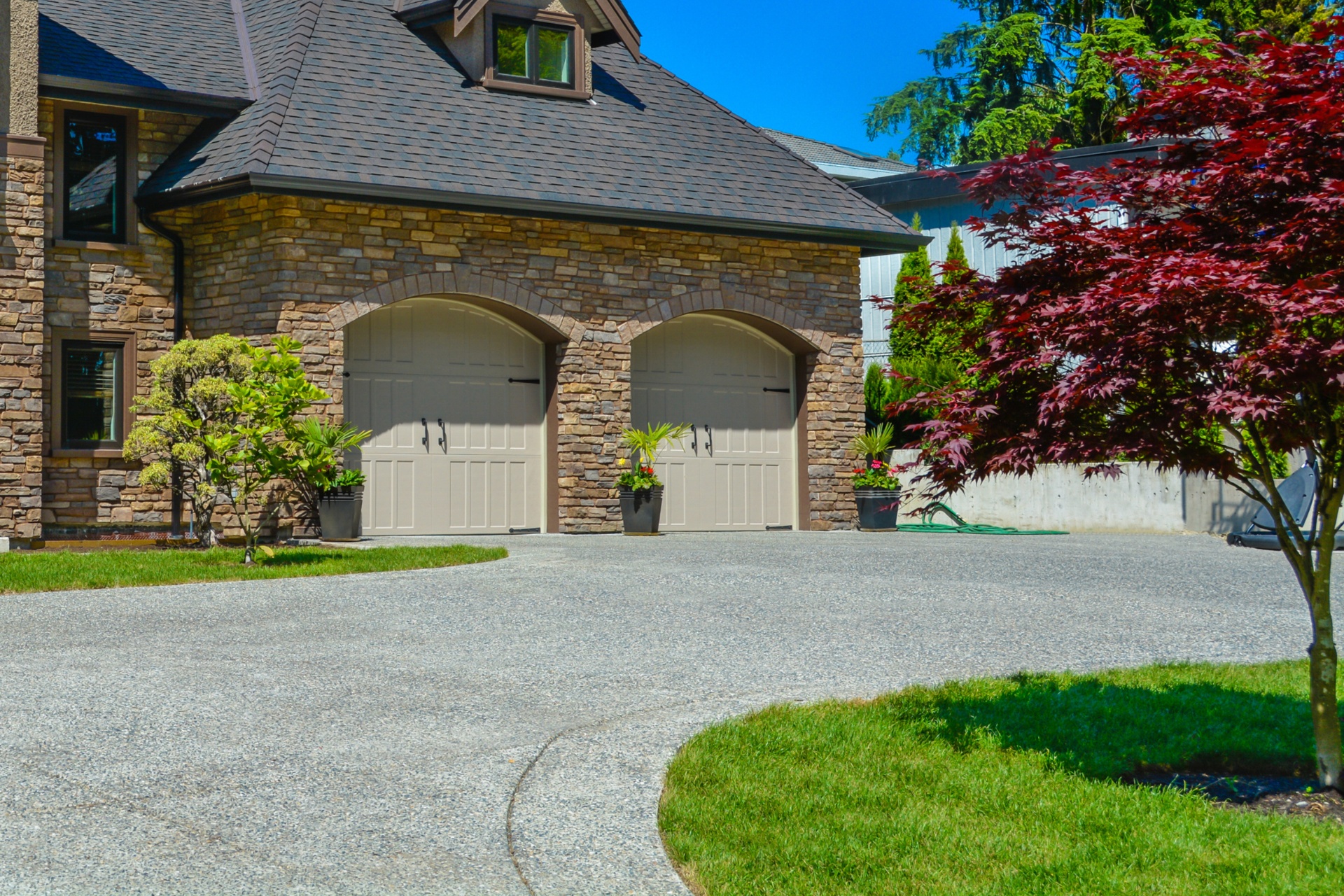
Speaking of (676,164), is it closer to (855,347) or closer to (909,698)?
(855,347)

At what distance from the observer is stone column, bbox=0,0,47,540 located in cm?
1426

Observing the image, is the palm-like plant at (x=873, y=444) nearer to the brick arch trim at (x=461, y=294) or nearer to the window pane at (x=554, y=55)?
the brick arch trim at (x=461, y=294)

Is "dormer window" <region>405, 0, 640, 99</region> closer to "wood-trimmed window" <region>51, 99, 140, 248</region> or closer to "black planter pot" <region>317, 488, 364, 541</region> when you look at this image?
"wood-trimmed window" <region>51, 99, 140, 248</region>

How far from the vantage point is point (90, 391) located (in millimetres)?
15352

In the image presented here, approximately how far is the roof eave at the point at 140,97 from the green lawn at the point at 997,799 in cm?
1187

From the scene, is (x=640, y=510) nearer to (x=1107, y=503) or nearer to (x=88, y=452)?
(x=88, y=452)

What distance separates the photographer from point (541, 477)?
17016 mm

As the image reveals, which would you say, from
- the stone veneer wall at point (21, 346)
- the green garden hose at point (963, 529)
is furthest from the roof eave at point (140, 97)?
the green garden hose at point (963, 529)

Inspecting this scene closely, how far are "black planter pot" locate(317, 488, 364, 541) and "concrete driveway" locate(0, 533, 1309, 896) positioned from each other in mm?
3118

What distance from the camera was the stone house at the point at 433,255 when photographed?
49.2 ft

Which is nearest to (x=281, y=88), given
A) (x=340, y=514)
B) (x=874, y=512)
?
(x=340, y=514)

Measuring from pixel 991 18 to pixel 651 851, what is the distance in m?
40.3

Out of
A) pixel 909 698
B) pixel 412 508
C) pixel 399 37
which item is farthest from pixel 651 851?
pixel 399 37

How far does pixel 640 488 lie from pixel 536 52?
5815 millimetres
